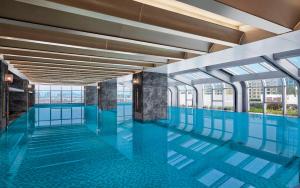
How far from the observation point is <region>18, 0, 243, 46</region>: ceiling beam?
3525mm

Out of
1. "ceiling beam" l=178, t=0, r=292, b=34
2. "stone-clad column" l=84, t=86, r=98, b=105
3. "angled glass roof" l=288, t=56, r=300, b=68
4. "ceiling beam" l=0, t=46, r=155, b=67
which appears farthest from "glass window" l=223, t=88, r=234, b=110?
"stone-clad column" l=84, t=86, r=98, b=105

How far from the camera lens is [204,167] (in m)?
4.41

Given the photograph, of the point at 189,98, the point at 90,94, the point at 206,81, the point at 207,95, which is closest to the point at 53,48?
the point at 206,81

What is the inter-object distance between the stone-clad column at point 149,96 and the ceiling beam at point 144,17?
7104 mm

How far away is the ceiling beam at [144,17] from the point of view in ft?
11.6

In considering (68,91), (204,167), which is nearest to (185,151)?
(204,167)

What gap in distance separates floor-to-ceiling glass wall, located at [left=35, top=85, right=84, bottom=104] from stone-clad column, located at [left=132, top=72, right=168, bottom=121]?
23.0 metres

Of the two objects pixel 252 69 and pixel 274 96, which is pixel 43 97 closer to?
pixel 252 69

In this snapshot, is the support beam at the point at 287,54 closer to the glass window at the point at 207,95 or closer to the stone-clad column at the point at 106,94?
the glass window at the point at 207,95

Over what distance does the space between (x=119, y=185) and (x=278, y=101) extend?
16.3 meters

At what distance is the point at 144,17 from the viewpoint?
162 inches

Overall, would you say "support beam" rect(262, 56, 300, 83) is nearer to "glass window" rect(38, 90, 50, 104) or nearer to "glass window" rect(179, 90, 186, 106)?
"glass window" rect(179, 90, 186, 106)

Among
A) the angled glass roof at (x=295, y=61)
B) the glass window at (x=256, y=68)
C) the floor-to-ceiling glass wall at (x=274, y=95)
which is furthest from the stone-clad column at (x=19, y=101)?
the floor-to-ceiling glass wall at (x=274, y=95)

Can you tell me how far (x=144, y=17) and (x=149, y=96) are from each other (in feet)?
27.0
